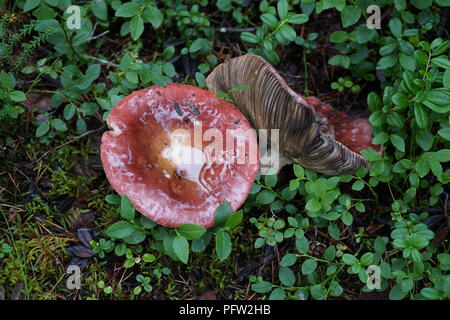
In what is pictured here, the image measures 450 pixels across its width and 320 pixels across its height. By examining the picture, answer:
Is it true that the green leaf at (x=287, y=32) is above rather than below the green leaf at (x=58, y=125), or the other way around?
above

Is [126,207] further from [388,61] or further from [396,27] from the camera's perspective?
[396,27]

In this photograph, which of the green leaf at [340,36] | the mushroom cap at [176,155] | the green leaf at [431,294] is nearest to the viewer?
the green leaf at [431,294]

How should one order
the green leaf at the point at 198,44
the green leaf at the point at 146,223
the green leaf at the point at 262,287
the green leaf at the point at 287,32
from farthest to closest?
the green leaf at the point at 198,44
the green leaf at the point at 287,32
the green leaf at the point at 262,287
the green leaf at the point at 146,223

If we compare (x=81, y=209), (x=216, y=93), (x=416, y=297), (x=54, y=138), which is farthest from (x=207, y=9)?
(x=416, y=297)

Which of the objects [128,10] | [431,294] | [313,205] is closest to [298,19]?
[128,10]

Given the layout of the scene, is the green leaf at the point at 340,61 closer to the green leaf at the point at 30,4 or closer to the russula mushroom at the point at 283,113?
the russula mushroom at the point at 283,113

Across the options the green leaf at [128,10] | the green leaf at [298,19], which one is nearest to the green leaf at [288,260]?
the green leaf at [298,19]

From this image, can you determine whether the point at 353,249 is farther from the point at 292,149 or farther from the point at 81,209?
the point at 81,209
